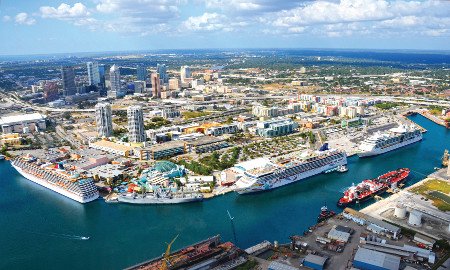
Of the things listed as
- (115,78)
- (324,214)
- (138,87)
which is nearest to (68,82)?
(115,78)

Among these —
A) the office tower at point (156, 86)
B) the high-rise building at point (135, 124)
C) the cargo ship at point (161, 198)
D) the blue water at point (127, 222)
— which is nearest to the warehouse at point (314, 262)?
the blue water at point (127, 222)

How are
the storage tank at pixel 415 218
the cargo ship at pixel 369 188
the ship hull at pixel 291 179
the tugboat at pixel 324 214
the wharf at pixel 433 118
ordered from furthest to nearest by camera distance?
1. the wharf at pixel 433 118
2. the ship hull at pixel 291 179
3. the cargo ship at pixel 369 188
4. the tugboat at pixel 324 214
5. the storage tank at pixel 415 218

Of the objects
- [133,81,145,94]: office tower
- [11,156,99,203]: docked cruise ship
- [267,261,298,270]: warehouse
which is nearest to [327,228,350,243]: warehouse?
[267,261,298,270]: warehouse

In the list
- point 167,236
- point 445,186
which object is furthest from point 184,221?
point 445,186

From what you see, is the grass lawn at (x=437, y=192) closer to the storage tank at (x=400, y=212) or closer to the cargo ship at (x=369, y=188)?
the cargo ship at (x=369, y=188)

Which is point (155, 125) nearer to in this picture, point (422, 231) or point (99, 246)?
point (99, 246)

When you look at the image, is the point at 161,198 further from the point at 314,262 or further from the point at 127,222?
the point at 314,262

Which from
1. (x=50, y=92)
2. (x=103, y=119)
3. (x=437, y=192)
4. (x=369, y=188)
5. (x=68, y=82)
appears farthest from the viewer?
(x=68, y=82)

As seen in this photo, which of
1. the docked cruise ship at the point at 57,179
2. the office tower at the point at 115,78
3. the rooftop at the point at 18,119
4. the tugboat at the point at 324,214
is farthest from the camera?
the office tower at the point at 115,78
